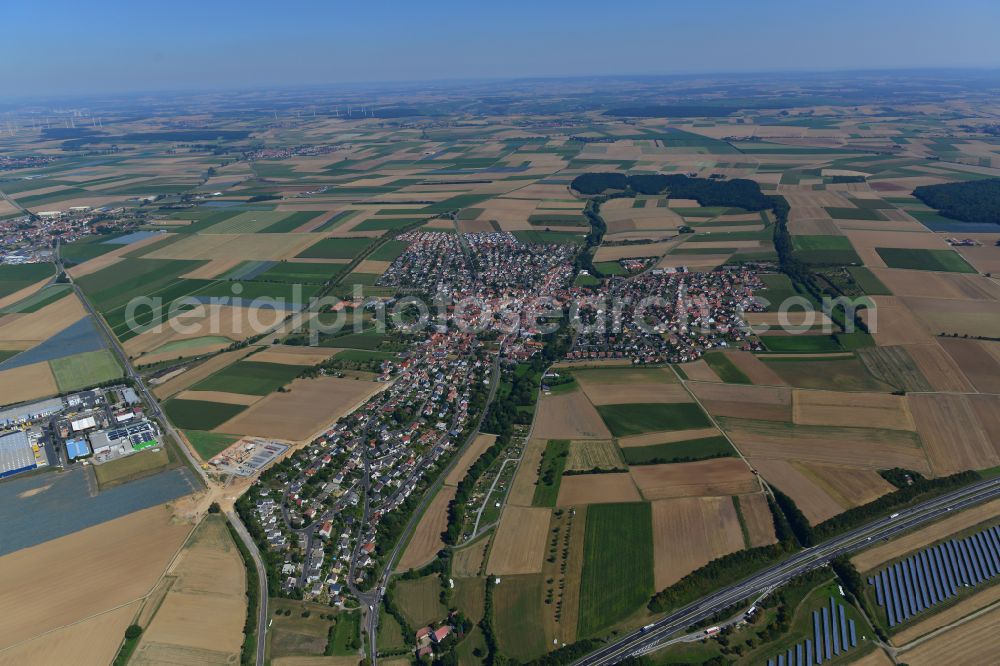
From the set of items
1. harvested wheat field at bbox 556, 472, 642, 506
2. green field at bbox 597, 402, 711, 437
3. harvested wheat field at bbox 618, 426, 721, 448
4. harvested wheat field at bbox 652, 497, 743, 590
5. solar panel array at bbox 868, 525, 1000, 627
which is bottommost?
solar panel array at bbox 868, 525, 1000, 627

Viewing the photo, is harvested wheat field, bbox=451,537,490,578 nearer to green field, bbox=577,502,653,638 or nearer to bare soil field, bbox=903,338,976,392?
green field, bbox=577,502,653,638

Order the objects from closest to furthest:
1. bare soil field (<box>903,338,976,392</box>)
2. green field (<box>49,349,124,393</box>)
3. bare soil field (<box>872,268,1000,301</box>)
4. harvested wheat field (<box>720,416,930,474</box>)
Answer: harvested wheat field (<box>720,416,930,474</box>)
bare soil field (<box>903,338,976,392</box>)
green field (<box>49,349,124,393</box>)
bare soil field (<box>872,268,1000,301</box>)

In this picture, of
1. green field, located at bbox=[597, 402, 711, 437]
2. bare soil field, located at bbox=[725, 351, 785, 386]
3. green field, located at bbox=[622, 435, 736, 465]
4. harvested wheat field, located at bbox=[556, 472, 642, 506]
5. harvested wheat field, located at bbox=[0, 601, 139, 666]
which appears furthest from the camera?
bare soil field, located at bbox=[725, 351, 785, 386]

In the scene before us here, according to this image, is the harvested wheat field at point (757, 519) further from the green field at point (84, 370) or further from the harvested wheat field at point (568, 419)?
the green field at point (84, 370)

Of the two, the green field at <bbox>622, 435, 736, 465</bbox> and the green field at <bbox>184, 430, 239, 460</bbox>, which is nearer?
the green field at <bbox>622, 435, 736, 465</bbox>

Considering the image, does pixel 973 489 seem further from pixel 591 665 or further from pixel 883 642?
pixel 591 665

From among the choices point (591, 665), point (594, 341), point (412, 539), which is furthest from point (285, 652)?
point (594, 341)

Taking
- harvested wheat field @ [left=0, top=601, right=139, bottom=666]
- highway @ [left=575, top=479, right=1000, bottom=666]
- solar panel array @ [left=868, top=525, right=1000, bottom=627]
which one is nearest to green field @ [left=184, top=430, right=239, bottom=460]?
harvested wheat field @ [left=0, top=601, right=139, bottom=666]
